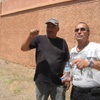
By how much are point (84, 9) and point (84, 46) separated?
4.88m

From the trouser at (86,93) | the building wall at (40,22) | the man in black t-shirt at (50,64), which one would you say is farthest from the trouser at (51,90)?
the building wall at (40,22)

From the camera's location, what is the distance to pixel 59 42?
4027 mm

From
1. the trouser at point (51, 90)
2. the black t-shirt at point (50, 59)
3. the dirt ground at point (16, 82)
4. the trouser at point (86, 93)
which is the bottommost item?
the dirt ground at point (16, 82)

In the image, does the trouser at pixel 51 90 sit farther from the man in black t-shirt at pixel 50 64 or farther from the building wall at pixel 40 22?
the building wall at pixel 40 22

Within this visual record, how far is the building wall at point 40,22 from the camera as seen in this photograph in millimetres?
7785

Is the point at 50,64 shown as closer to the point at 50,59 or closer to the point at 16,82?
the point at 50,59

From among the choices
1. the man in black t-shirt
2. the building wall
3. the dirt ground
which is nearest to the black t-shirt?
the man in black t-shirt

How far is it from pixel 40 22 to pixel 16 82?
290 cm

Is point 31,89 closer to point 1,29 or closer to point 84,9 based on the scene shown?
point 84,9

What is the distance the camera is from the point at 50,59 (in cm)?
390

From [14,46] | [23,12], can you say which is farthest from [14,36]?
[23,12]

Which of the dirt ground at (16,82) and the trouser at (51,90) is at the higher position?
the trouser at (51,90)

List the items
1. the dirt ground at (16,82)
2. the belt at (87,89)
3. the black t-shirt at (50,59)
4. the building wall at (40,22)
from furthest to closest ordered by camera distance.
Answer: the building wall at (40,22), the dirt ground at (16,82), the black t-shirt at (50,59), the belt at (87,89)

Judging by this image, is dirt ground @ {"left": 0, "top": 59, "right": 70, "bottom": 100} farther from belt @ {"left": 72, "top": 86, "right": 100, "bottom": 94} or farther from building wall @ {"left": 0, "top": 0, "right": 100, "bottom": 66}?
belt @ {"left": 72, "top": 86, "right": 100, "bottom": 94}
